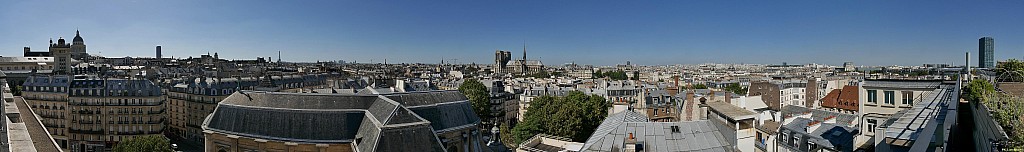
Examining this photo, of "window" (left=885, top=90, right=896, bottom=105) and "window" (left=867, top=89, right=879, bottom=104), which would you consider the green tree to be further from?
"window" (left=885, top=90, right=896, bottom=105)

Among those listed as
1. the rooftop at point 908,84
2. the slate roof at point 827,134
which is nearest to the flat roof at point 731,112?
the slate roof at point 827,134

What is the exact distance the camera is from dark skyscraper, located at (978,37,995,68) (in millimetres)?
17578

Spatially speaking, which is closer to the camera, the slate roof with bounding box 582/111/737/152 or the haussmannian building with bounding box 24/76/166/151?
the slate roof with bounding box 582/111/737/152

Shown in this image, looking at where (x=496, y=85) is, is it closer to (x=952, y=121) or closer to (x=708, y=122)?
(x=708, y=122)

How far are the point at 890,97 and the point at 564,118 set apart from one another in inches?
746

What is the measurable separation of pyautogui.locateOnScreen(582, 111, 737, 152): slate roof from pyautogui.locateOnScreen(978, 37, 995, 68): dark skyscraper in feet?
21.9

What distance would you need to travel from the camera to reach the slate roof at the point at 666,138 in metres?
18.3

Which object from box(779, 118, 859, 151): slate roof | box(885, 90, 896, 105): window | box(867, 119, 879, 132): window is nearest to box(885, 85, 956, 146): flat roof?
box(867, 119, 879, 132): window

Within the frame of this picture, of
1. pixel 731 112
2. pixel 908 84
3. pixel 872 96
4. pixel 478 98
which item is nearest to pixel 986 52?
pixel 908 84

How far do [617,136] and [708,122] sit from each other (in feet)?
9.67

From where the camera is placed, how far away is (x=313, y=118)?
21.0 metres

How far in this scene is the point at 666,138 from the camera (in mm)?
18562

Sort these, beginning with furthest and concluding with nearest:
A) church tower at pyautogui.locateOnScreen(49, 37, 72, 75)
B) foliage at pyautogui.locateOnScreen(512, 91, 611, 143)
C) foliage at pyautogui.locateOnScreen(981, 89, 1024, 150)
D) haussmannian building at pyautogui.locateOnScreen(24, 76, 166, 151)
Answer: church tower at pyautogui.locateOnScreen(49, 37, 72, 75), haussmannian building at pyautogui.locateOnScreen(24, 76, 166, 151), foliage at pyautogui.locateOnScreen(512, 91, 611, 143), foliage at pyautogui.locateOnScreen(981, 89, 1024, 150)

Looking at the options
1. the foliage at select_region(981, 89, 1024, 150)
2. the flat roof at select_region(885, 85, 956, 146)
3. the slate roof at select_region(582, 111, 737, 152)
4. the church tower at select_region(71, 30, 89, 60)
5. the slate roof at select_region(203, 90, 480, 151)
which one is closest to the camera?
the foliage at select_region(981, 89, 1024, 150)
